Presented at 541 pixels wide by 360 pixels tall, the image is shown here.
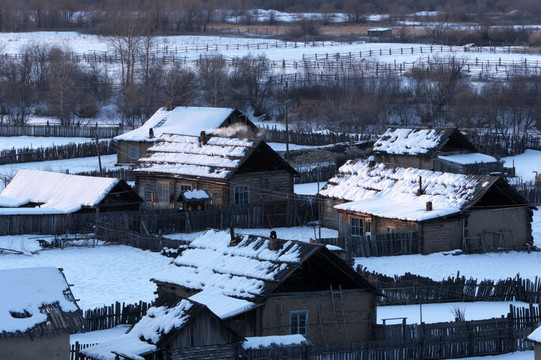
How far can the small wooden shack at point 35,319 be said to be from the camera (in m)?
19.5

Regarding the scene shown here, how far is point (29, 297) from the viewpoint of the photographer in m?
20.2

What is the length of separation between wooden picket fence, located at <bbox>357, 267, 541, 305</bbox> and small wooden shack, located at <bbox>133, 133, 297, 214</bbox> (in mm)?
13822

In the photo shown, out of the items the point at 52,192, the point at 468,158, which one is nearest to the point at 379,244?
the point at 52,192

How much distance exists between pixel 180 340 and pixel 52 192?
22.8 metres

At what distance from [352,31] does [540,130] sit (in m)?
48.2

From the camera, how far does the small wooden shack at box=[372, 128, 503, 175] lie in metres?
50.3

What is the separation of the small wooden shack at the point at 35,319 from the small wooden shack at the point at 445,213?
17395 millimetres

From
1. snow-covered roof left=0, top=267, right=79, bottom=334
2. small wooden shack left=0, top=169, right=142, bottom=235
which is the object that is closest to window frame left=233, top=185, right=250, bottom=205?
small wooden shack left=0, top=169, right=142, bottom=235

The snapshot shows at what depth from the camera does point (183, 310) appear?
2178 centimetres

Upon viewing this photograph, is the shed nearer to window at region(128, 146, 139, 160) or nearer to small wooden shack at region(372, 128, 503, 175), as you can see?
window at region(128, 146, 139, 160)

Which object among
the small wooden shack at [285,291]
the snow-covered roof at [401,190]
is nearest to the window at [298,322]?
the small wooden shack at [285,291]

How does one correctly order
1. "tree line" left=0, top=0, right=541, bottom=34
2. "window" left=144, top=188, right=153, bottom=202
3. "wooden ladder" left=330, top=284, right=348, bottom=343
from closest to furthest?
"wooden ladder" left=330, top=284, right=348, bottom=343 → "window" left=144, top=188, right=153, bottom=202 → "tree line" left=0, top=0, right=541, bottom=34

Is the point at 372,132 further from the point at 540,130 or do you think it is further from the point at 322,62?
the point at 322,62

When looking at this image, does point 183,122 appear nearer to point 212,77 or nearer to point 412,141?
point 412,141
